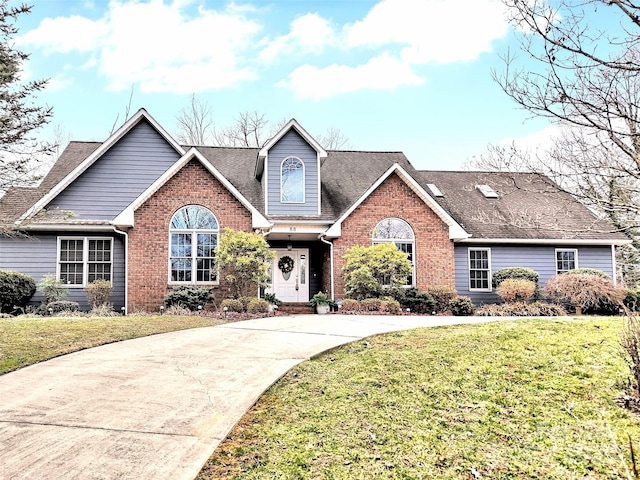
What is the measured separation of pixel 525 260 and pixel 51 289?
17005 millimetres

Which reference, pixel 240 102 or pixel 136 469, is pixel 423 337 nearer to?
pixel 136 469

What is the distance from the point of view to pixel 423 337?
8.95m

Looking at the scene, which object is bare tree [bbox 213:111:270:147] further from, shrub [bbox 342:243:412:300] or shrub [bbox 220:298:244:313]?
shrub [bbox 220:298:244:313]

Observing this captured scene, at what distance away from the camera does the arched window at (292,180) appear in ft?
64.4

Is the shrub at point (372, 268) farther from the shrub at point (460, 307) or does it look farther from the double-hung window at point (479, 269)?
the double-hung window at point (479, 269)

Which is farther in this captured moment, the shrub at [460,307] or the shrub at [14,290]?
the shrub at [460,307]

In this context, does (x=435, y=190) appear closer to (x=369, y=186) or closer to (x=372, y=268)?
(x=369, y=186)

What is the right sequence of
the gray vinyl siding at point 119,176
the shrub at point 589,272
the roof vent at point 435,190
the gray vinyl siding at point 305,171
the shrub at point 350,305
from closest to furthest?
the shrub at point 350,305, the gray vinyl siding at point 119,176, the gray vinyl siding at point 305,171, the shrub at point 589,272, the roof vent at point 435,190

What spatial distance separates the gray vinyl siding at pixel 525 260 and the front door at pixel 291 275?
5797 mm

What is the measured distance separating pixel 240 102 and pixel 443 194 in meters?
20.1

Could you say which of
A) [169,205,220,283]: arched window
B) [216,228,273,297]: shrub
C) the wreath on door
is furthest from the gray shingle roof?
[216,228,273,297]: shrub

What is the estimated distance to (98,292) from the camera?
16875 mm

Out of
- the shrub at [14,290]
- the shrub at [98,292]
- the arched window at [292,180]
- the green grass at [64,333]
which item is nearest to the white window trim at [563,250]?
the arched window at [292,180]

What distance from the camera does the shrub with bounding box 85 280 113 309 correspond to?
16828 mm
